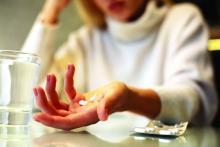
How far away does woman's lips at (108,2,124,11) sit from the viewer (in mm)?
1185

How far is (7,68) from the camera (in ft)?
1.90

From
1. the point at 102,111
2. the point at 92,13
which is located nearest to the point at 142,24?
the point at 92,13

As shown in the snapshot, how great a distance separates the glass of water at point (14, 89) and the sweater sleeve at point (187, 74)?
346 millimetres

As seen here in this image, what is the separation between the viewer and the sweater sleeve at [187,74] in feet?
2.88

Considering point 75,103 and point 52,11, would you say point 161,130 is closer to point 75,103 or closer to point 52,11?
point 75,103

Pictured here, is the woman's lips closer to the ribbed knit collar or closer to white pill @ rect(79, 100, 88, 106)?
the ribbed knit collar

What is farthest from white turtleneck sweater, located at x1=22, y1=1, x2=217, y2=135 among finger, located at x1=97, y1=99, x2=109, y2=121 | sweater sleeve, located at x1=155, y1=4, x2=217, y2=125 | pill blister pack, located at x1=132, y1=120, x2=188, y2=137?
finger, located at x1=97, y1=99, x2=109, y2=121

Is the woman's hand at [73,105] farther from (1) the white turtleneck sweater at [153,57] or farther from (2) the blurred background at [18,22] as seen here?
(2) the blurred background at [18,22]

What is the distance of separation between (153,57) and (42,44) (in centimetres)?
36

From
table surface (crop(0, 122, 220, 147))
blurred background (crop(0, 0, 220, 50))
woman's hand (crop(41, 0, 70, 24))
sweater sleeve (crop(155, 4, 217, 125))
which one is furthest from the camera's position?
blurred background (crop(0, 0, 220, 50))

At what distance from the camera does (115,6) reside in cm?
120

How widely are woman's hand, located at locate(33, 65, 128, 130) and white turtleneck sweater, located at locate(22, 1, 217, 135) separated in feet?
0.79

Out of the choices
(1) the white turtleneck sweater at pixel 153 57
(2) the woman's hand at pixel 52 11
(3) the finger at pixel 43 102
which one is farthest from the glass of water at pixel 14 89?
(2) the woman's hand at pixel 52 11

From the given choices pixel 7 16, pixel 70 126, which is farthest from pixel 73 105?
pixel 7 16
